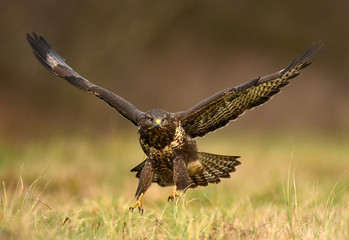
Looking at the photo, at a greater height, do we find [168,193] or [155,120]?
[155,120]

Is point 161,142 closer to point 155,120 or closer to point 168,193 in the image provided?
point 155,120

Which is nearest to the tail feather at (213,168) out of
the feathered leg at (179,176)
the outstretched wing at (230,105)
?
the outstretched wing at (230,105)

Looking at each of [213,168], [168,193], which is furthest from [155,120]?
[168,193]

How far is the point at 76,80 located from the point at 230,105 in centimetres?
159

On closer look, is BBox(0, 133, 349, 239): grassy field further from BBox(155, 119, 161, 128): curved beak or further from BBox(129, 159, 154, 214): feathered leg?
BBox(155, 119, 161, 128): curved beak

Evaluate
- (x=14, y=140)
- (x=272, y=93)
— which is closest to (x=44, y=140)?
(x=14, y=140)

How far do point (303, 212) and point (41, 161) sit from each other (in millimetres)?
5044

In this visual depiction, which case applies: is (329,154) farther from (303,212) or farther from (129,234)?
(129,234)

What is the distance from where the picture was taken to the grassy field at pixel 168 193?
3.89 metres

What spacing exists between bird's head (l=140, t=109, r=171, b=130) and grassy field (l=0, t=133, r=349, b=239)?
0.67 meters

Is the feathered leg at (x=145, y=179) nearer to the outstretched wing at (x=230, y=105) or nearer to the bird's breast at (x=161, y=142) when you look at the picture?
the bird's breast at (x=161, y=142)

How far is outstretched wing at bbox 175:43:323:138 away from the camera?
17.3 ft

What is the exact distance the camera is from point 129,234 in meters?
3.84

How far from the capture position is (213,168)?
237 inches
